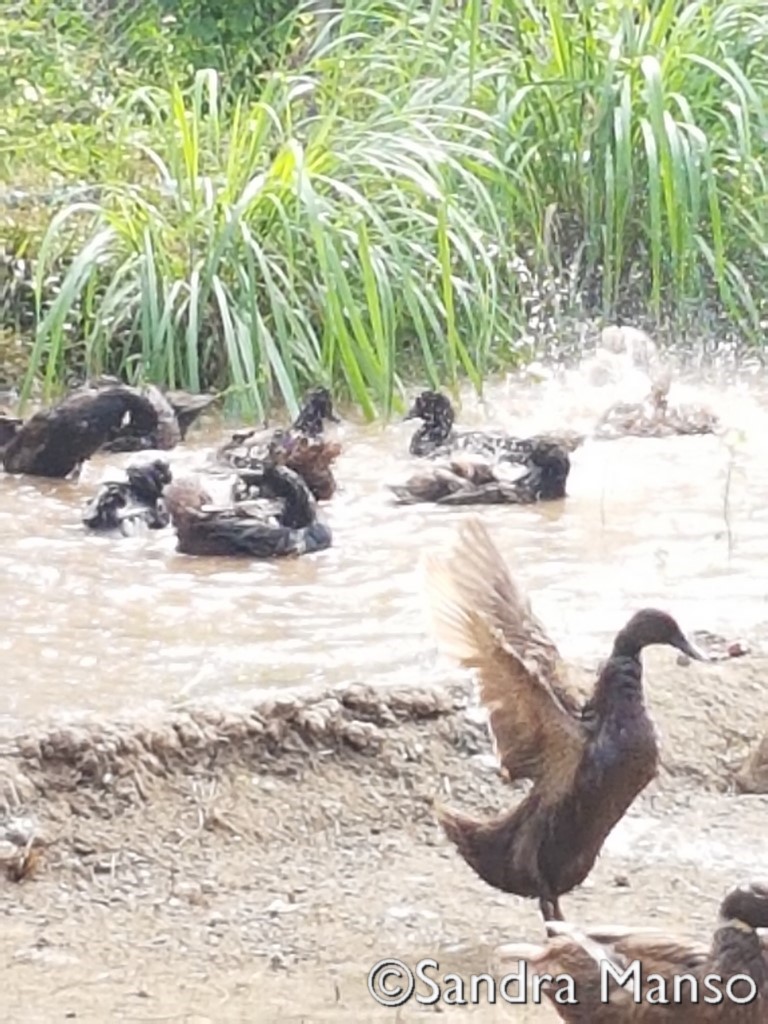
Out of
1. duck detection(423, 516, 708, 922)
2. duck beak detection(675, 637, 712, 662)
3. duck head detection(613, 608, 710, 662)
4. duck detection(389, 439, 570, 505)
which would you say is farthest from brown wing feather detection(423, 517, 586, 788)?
duck detection(389, 439, 570, 505)

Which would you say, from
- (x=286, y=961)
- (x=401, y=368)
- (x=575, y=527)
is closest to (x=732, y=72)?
(x=401, y=368)

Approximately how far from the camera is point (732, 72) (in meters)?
8.95

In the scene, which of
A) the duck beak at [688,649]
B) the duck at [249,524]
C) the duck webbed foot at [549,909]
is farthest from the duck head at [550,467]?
the duck webbed foot at [549,909]

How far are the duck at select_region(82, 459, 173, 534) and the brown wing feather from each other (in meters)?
2.68

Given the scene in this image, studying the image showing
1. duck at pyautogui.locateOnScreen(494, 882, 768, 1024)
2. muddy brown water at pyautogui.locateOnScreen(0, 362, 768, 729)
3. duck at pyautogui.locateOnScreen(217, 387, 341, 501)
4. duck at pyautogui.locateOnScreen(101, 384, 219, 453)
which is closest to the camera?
duck at pyautogui.locateOnScreen(494, 882, 768, 1024)

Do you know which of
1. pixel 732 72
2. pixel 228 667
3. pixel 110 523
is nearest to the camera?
pixel 228 667

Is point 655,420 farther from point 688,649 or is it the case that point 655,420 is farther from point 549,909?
point 549,909

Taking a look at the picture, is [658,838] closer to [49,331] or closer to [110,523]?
[110,523]

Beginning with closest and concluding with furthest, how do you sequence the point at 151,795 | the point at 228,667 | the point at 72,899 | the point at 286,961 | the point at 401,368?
1. the point at 286,961
2. the point at 72,899
3. the point at 151,795
4. the point at 228,667
5. the point at 401,368

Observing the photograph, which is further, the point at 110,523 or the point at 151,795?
the point at 110,523

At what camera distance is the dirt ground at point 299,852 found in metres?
3.26

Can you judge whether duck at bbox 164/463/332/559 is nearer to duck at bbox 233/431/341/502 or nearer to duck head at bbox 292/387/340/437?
duck at bbox 233/431/341/502

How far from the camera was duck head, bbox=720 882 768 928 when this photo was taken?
275cm

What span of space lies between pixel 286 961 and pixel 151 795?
72cm
